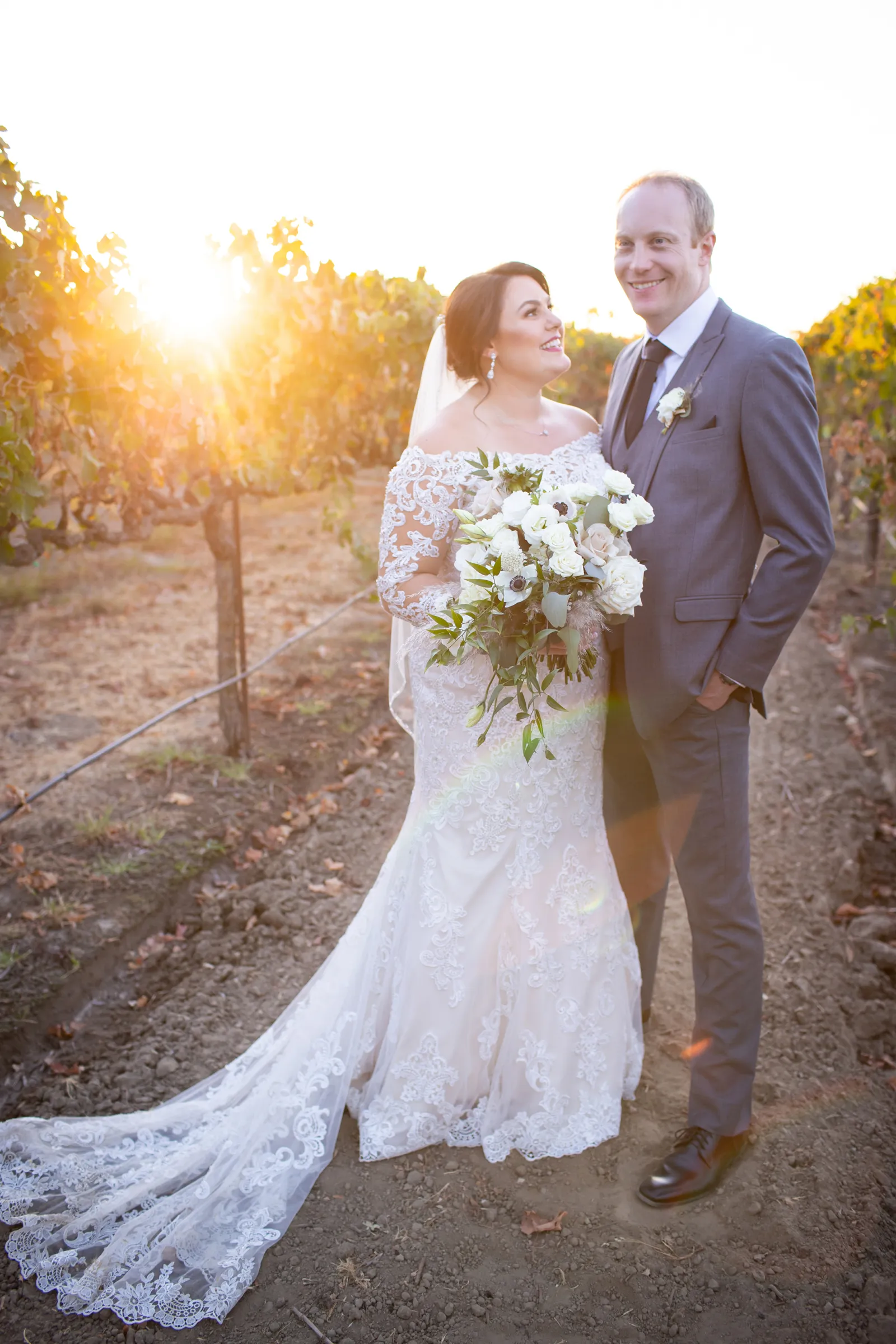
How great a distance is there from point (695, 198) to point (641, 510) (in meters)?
1.06

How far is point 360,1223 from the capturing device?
2.57 m

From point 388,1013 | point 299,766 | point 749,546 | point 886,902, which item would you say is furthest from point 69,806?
point 886,902

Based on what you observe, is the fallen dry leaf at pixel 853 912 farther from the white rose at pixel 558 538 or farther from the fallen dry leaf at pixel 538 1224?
the white rose at pixel 558 538

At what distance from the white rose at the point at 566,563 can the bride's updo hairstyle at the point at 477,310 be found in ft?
3.50

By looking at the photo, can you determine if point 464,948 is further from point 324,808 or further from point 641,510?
point 324,808

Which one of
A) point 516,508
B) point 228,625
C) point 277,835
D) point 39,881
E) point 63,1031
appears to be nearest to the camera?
point 516,508

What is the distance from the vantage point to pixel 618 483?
7.80 ft

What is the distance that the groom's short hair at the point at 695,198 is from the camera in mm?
2664

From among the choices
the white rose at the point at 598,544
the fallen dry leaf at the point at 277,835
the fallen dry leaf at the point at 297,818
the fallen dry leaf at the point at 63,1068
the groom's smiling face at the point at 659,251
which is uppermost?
the groom's smiling face at the point at 659,251

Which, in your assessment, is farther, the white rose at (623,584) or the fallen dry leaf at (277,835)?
the fallen dry leaf at (277,835)

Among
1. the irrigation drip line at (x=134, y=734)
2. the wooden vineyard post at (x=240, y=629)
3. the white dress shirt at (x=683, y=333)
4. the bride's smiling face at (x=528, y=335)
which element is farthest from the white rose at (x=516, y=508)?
the wooden vineyard post at (x=240, y=629)

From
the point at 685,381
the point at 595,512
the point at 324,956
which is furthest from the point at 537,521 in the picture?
the point at 324,956

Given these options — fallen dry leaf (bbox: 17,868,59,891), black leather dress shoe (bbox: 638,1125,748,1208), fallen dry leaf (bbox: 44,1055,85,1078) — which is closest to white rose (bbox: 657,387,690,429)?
black leather dress shoe (bbox: 638,1125,748,1208)

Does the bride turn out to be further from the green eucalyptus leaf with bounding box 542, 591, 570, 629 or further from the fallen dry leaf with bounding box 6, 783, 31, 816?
the fallen dry leaf with bounding box 6, 783, 31, 816
